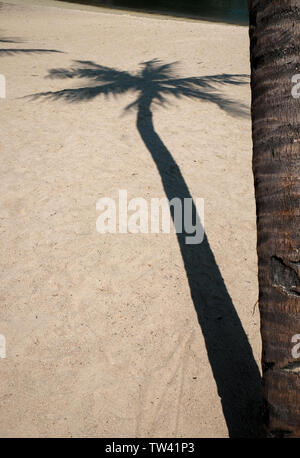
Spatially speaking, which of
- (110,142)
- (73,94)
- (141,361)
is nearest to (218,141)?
(110,142)

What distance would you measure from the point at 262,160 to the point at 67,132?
7131 millimetres

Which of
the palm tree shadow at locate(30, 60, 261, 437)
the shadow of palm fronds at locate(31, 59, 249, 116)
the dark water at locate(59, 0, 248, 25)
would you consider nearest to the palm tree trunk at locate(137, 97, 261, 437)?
the palm tree shadow at locate(30, 60, 261, 437)

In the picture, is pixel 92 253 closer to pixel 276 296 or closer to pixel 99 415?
pixel 99 415

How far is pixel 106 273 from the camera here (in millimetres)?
4629

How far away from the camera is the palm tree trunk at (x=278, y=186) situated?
1588 mm

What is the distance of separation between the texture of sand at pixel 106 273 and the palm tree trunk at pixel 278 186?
1.40 m

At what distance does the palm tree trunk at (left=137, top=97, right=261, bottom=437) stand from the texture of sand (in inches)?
3.1

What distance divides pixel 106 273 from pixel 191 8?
34428 mm

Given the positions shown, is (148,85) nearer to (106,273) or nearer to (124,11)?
(106,273)

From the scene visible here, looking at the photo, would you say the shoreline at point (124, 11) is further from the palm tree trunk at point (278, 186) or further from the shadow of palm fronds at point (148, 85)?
the palm tree trunk at point (278, 186)

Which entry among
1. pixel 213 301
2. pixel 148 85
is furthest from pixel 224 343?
pixel 148 85

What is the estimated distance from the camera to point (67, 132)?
8.19 metres

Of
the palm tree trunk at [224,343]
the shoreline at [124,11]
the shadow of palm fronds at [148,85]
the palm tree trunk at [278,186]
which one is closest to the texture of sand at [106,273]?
the palm tree trunk at [224,343]

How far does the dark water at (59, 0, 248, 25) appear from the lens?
28.5 metres
